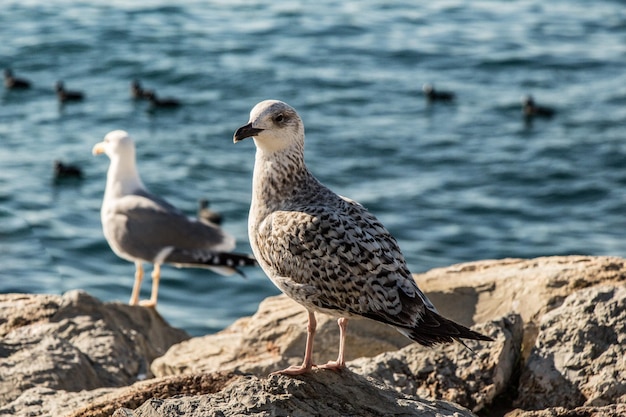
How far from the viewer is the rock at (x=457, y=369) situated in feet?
18.8

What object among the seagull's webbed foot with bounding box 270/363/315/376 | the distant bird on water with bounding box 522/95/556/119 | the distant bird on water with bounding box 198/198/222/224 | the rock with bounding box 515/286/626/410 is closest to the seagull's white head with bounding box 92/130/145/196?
the distant bird on water with bounding box 198/198/222/224

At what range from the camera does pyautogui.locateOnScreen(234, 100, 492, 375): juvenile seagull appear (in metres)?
5.02

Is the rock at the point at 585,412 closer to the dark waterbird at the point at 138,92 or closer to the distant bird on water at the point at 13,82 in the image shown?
the dark waterbird at the point at 138,92

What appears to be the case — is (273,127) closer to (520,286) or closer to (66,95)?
(520,286)

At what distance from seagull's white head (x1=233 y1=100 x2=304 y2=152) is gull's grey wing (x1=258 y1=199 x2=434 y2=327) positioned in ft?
1.52

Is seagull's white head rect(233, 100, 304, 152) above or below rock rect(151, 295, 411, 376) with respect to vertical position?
above

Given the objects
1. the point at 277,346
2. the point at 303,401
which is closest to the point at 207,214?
the point at 277,346

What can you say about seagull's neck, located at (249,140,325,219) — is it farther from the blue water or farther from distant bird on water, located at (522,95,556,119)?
distant bird on water, located at (522,95,556,119)

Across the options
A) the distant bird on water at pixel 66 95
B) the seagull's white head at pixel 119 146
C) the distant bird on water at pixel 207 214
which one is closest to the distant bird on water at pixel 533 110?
the distant bird on water at pixel 207 214

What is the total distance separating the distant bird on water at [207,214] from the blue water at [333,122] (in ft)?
1.06

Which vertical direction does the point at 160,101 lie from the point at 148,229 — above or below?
below

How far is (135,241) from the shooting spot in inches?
440

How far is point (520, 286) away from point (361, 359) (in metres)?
1.61

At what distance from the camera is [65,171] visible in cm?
1772
